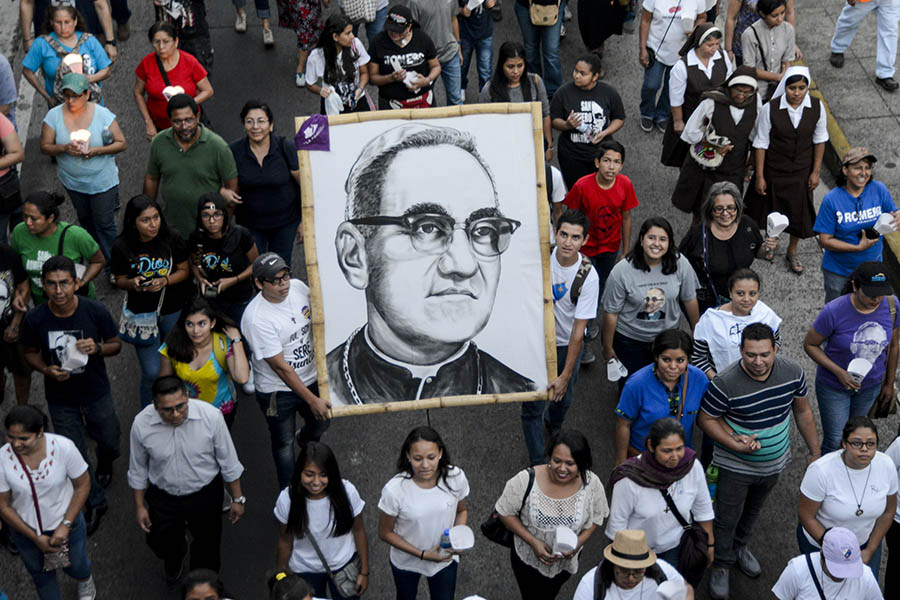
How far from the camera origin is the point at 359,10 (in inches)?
464

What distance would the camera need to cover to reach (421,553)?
6.65 meters

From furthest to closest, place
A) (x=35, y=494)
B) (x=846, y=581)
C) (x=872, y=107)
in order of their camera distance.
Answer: (x=872, y=107) < (x=35, y=494) < (x=846, y=581)

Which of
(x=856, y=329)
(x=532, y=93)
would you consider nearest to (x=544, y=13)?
(x=532, y=93)

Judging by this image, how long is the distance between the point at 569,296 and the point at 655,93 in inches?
176

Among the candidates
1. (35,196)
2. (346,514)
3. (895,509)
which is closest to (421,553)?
(346,514)

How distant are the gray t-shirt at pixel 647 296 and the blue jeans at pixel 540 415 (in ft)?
1.26

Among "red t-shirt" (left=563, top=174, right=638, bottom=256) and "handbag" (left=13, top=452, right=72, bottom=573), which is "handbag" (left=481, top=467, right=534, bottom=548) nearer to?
"handbag" (left=13, top=452, right=72, bottom=573)

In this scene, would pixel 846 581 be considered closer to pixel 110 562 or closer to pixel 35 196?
pixel 110 562

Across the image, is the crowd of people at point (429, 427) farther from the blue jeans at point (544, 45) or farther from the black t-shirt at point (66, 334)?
the blue jeans at point (544, 45)

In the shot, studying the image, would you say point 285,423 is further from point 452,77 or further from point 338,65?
point 452,77

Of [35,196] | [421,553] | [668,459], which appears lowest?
[421,553]

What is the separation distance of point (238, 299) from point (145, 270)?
2.38ft

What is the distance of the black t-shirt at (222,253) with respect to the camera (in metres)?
8.35

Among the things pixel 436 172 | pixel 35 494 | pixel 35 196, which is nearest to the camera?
pixel 35 494
